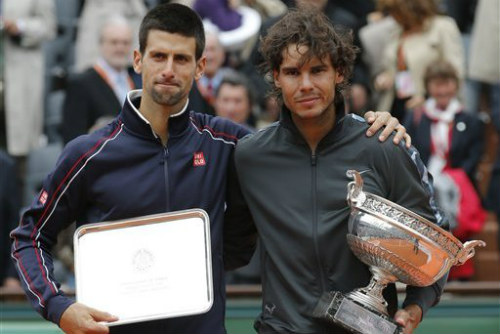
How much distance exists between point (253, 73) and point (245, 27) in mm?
513

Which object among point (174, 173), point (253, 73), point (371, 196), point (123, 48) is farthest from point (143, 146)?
point (253, 73)

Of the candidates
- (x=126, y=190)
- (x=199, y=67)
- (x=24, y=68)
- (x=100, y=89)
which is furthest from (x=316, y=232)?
(x=24, y=68)

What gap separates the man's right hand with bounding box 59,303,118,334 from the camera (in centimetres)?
425

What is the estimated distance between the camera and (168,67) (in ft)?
14.8

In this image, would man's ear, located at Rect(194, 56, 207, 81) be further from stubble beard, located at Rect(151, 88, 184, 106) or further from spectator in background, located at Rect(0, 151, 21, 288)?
spectator in background, located at Rect(0, 151, 21, 288)

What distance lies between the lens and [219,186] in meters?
4.62

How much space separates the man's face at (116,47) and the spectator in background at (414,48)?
2.01 m

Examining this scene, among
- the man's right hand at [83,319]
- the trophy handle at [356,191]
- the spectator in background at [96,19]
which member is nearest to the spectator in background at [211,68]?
the spectator in background at [96,19]

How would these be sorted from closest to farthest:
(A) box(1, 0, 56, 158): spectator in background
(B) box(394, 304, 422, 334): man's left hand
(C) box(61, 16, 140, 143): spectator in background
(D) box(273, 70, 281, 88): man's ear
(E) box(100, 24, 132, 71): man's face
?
(B) box(394, 304, 422, 334): man's left hand → (D) box(273, 70, 281, 88): man's ear → (C) box(61, 16, 140, 143): spectator in background → (E) box(100, 24, 132, 71): man's face → (A) box(1, 0, 56, 158): spectator in background

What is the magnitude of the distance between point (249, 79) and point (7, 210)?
2.03m

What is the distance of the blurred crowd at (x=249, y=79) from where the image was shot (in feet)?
26.5

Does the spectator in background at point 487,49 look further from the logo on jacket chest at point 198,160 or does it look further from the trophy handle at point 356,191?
the trophy handle at point 356,191

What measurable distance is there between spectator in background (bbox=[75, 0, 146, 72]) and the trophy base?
5.61 m

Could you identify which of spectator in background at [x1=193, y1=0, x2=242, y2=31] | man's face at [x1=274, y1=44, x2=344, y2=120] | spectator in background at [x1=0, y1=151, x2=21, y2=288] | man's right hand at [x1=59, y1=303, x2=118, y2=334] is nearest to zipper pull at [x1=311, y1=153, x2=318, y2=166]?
man's face at [x1=274, y1=44, x2=344, y2=120]
